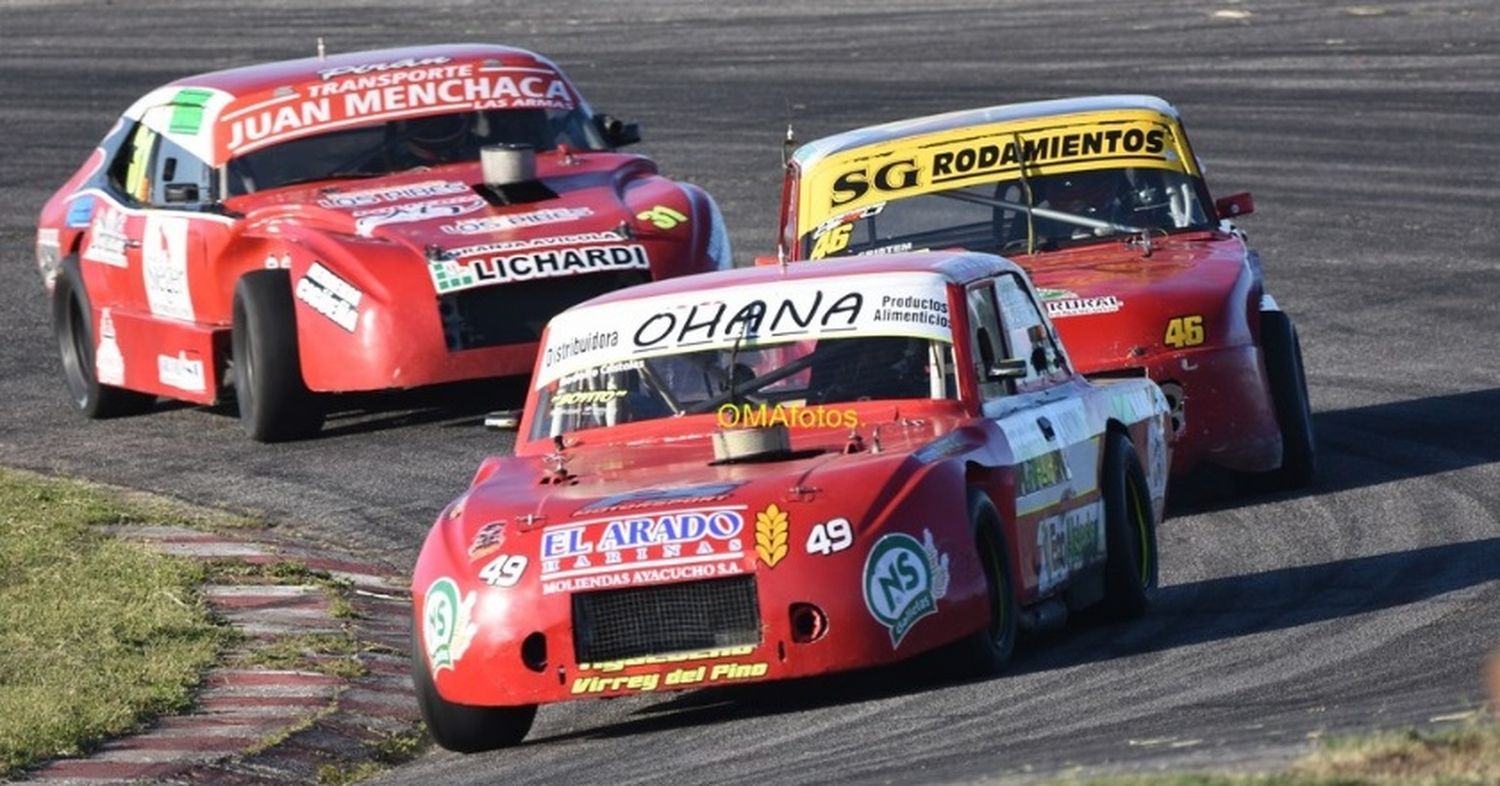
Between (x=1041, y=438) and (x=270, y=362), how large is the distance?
5.69m

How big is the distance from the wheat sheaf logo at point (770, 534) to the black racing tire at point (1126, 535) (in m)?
1.76

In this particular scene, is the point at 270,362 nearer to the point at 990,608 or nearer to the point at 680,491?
the point at 680,491

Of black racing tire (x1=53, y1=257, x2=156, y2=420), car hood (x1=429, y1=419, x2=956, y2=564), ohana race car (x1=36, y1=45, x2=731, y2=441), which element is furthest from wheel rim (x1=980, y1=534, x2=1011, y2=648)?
black racing tire (x1=53, y1=257, x2=156, y2=420)

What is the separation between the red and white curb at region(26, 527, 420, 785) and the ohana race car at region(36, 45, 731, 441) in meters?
2.48

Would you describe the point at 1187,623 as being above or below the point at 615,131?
above

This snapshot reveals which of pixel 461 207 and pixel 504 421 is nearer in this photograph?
pixel 504 421

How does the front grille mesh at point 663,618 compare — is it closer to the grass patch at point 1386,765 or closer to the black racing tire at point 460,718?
the black racing tire at point 460,718

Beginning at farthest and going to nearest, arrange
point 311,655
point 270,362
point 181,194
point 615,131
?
point 615,131 < point 181,194 < point 270,362 < point 311,655

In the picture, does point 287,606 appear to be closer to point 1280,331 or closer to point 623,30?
point 1280,331

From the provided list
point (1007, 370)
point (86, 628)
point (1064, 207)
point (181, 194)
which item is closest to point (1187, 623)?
point (1007, 370)

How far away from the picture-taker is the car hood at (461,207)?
14.2 meters

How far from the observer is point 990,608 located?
28.4 feet

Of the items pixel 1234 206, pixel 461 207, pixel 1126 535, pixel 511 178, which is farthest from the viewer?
pixel 511 178

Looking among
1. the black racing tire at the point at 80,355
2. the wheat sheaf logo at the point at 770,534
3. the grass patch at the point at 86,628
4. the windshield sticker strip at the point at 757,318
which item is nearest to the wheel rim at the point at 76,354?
the black racing tire at the point at 80,355
